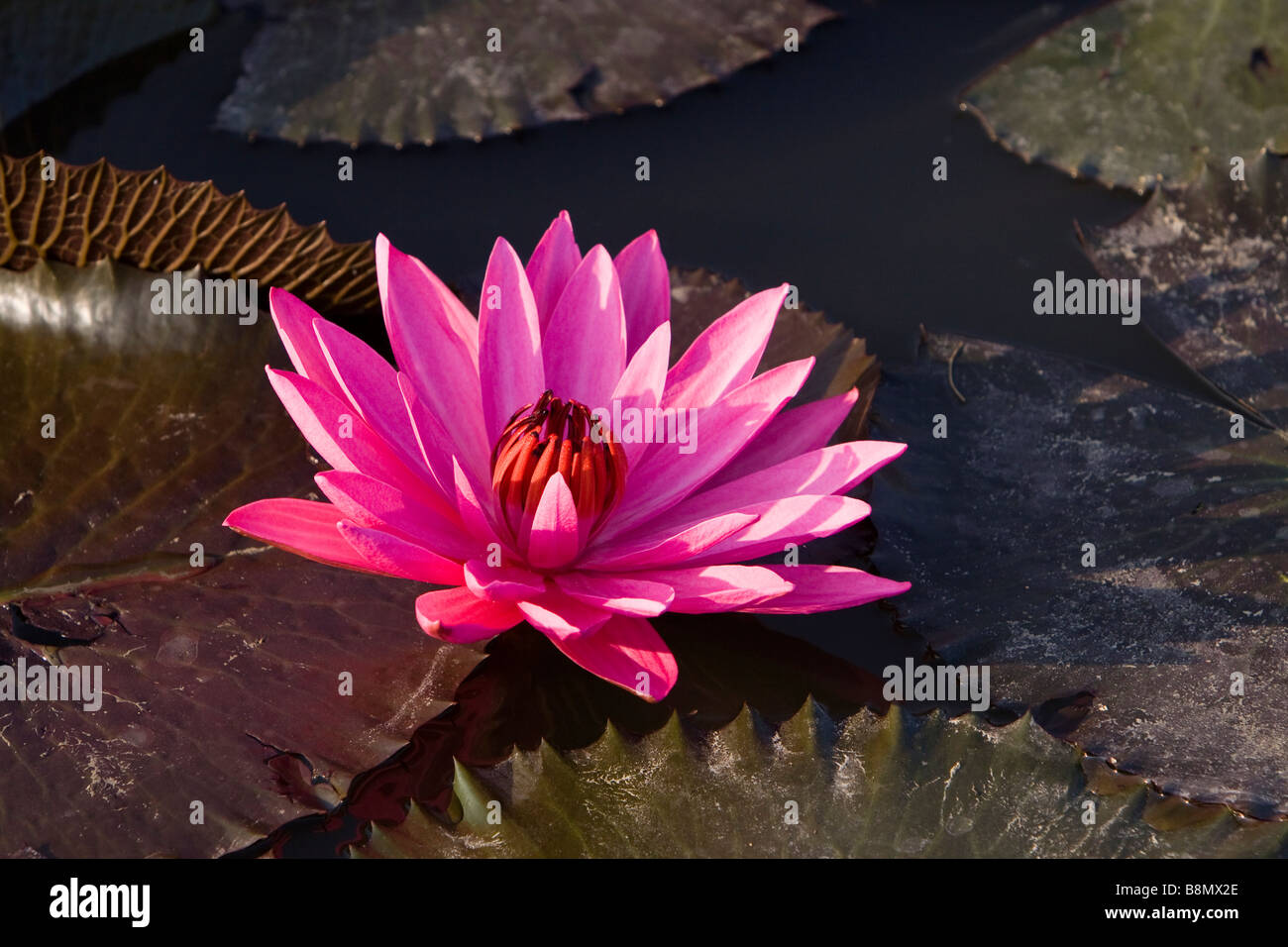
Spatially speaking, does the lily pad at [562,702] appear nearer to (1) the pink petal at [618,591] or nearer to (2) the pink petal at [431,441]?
(1) the pink petal at [618,591]

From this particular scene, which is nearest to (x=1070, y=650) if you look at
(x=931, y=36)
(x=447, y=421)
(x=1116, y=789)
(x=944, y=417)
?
(x=1116, y=789)

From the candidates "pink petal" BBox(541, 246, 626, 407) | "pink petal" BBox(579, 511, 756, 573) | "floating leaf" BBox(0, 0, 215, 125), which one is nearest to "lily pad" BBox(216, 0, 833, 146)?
"floating leaf" BBox(0, 0, 215, 125)

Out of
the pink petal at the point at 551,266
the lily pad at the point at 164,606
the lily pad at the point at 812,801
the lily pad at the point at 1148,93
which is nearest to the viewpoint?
the lily pad at the point at 812,801

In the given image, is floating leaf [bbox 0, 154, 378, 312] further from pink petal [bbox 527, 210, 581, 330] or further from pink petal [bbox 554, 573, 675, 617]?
pink petal [bbox 554, 573, 675, 617]

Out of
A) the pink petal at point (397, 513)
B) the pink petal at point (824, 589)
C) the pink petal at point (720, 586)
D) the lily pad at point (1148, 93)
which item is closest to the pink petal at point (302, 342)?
the pink petal at point (397, 513)

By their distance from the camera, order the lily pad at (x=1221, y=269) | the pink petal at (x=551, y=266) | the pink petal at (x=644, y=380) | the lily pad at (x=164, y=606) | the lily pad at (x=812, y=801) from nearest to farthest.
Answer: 1. the lily pad at (x=812, y=801)
2. the lily pad at (x=164, y=606)
3. the pink petal at (x=644, y=380)
4. the pink petal at (x=551, y=266)
5. the lily pad at (x=1221, y=269)
